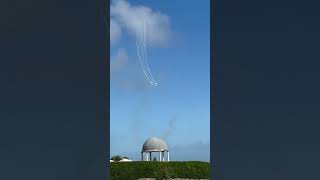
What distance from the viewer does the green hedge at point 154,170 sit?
14.1 metres

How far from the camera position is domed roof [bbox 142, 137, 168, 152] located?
19547 millimetres

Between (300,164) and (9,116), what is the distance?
2178 mm

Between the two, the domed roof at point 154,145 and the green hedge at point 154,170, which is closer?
the green hedge at point 154,170

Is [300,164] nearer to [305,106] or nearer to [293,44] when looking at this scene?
[305,106]

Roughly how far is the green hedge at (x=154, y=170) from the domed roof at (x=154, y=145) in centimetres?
474

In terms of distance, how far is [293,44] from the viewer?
10.6 ft

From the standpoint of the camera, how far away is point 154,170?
559 inches

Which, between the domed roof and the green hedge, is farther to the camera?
the domed roof

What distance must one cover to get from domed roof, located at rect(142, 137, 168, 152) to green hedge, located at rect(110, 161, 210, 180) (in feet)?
15.6

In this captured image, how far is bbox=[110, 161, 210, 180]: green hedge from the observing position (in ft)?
46.4

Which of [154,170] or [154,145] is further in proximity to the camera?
[154,145]

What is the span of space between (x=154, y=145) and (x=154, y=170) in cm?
545

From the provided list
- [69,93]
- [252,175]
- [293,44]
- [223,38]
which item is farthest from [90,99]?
[293,44]

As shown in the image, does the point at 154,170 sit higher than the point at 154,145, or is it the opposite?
the point at 154,145
